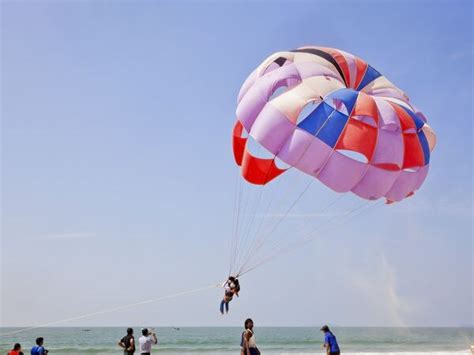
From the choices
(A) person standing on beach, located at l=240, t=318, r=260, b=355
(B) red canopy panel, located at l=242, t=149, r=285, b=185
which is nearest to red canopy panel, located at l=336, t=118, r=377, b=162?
(B) red canopy panel, located at l=242, t=149, r=285, b=185

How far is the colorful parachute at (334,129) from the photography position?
9852 millimetres

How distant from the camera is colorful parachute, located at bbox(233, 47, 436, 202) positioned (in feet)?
32.3

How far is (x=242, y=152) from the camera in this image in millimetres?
12297

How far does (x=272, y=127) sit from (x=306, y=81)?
3.50ft

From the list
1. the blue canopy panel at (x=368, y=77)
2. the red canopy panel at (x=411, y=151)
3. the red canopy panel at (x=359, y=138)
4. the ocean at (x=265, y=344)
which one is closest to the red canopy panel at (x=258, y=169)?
the red canopy panel at (x=359, y=138)

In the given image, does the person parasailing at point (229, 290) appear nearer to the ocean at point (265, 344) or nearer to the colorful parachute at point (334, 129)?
the colorful parachute at point (334, 129)

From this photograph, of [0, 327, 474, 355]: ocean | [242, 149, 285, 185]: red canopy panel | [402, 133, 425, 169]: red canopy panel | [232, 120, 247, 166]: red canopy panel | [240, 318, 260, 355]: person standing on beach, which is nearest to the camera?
[240, 318, 260, 355]: person standing on beach

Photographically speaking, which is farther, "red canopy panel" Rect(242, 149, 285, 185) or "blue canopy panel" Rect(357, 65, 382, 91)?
"red canopy panel" Rect(242, 149, 285, 185)

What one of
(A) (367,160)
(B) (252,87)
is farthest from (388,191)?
(B) (252,87)

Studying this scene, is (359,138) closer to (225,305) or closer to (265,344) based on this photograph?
(225,305)

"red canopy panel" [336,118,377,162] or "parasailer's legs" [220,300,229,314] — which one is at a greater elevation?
"red canopy panel" [336,118,377,162]

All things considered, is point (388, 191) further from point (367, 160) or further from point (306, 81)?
point (306, 81)

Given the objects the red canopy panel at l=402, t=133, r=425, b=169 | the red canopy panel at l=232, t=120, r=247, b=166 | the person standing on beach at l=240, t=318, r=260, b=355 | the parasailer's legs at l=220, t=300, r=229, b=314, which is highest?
the red canopy panel at l=232, t=120, r=247, b=166

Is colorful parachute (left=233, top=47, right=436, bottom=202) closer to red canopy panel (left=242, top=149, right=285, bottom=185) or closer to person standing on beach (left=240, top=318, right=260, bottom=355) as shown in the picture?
red canopy panel (left=242, top=149, right=285, bottom=185)
